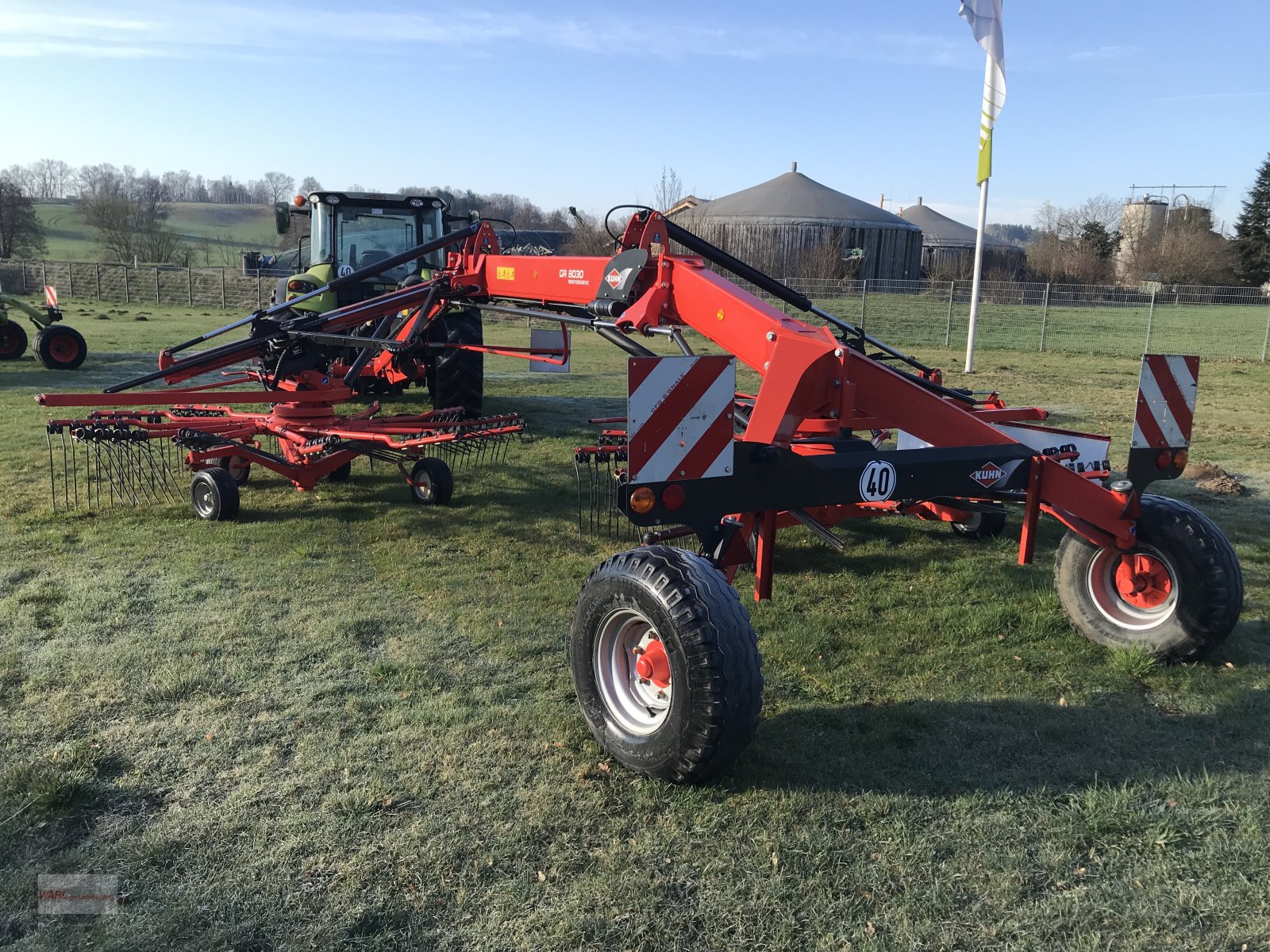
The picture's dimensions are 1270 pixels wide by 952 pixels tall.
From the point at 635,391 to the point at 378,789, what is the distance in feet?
5.07

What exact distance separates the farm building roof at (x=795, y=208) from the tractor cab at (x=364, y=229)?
1139 inches

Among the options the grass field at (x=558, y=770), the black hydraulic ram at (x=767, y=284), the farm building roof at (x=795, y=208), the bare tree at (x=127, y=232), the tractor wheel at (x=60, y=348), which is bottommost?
the grass field at (x=558, y=770)

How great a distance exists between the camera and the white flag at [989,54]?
12914mm

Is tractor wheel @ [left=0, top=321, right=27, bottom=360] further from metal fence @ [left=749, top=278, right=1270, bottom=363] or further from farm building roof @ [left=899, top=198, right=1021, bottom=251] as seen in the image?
farm building roof @ [left=899, top=198, right=1021, bottom=251]

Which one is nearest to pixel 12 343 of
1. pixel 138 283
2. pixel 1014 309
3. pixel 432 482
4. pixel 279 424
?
pixel 279 424

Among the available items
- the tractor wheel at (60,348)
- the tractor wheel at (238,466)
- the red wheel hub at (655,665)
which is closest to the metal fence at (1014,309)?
the tractor wheel at (60,348)

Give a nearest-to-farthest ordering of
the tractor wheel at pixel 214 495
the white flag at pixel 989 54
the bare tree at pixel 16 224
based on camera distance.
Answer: the tractor wheel at pixel 214 495
the white flag at pixel 989 54
the bare tree at pixel 16 224

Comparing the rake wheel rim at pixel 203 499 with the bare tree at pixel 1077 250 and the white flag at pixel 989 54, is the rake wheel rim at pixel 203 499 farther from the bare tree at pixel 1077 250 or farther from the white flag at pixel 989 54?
the bare tree at pixel 1077 250

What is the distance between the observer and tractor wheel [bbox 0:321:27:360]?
14594 millimetres

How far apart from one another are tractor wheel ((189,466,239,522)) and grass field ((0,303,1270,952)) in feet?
1.56

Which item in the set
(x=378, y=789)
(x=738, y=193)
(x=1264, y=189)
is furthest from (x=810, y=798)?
(x=1264, y=189)

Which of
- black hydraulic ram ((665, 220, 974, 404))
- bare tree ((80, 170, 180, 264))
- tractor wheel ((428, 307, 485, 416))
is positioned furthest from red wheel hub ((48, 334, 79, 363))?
bare tree ((80, 170, 180, 264))

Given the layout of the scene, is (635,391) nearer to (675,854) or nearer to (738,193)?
(675,854)

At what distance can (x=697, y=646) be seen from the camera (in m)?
2.92
